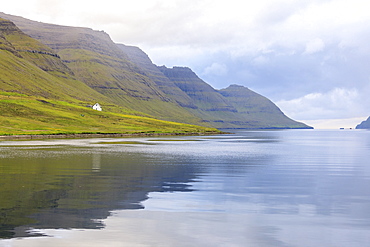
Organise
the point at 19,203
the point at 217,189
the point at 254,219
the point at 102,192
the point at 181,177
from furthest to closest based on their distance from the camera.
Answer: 1. the point at 181,177
2. the point at 217,189
3. the point at 102,192
4. the point at 19,203
5. the point at 254,219

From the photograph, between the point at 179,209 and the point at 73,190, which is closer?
the point at 179,209

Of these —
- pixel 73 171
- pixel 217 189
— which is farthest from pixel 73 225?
pixel 73 171

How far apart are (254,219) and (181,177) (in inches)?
891

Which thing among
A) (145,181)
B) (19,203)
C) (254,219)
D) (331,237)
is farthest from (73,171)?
(331,237)

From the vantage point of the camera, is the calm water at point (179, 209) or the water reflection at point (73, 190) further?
the water reflection at point (73, 190)

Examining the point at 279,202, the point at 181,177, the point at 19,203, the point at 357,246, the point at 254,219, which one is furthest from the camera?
the point at 181,177

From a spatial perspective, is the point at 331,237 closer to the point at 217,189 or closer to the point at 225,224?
the point at 225,224

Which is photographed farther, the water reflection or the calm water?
the water reflection

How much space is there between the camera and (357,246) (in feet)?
63.0

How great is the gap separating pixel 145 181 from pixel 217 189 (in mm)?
8019

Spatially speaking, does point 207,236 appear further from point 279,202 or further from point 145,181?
point 145,181

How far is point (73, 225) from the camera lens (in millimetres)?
22156

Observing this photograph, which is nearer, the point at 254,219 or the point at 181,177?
the point at 254,219

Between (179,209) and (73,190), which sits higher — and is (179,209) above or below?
below
